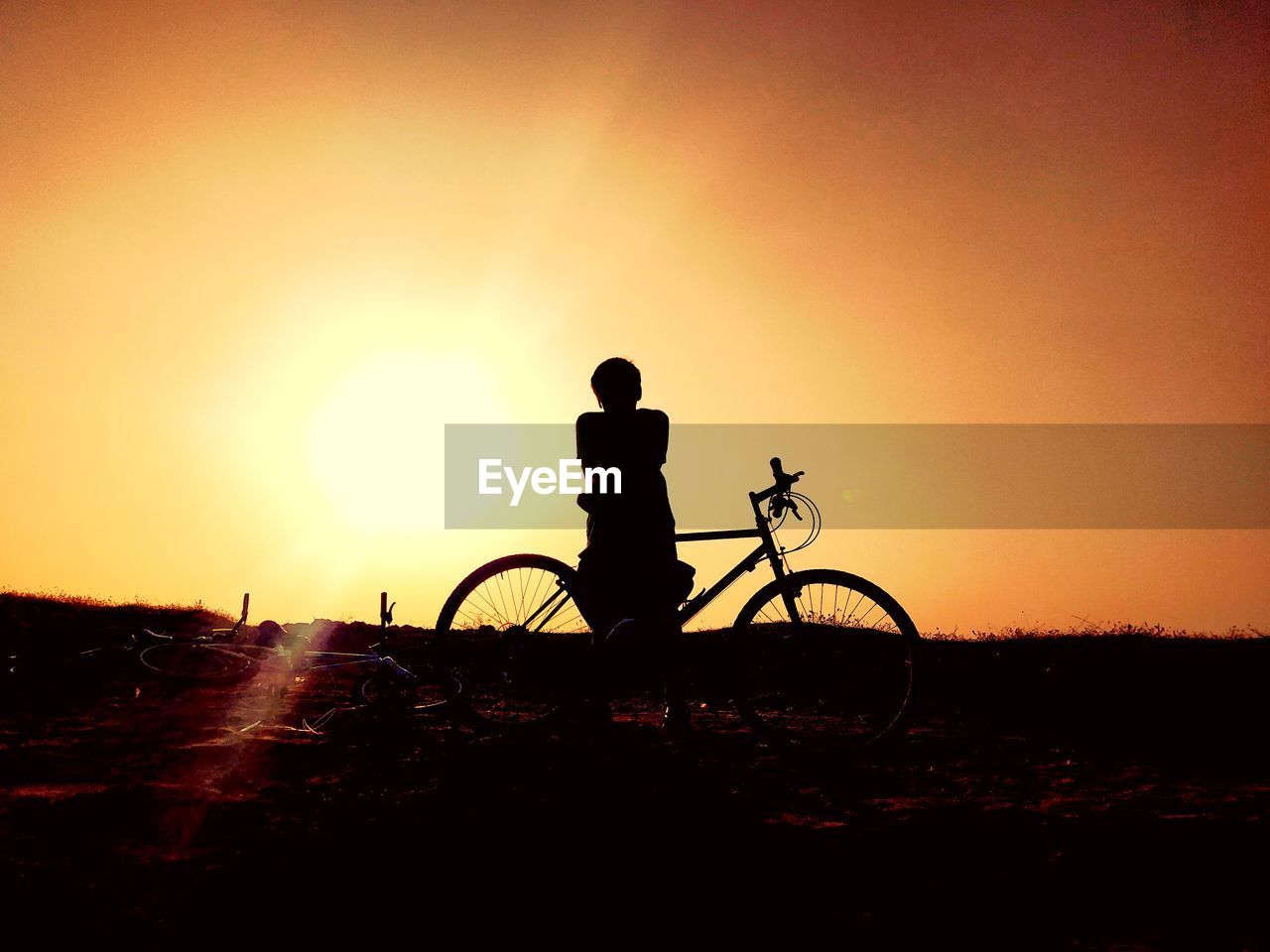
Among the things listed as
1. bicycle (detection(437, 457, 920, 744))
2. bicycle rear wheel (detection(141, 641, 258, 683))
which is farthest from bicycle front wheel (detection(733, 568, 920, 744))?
bicycle rear wheel (detection(141, 641, 258, 683))

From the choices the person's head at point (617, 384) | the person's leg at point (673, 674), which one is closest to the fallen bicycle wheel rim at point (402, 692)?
the person's leg at point (673, 674)

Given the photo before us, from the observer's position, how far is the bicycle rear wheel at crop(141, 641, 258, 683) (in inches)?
265

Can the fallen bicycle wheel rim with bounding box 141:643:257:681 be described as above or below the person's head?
below

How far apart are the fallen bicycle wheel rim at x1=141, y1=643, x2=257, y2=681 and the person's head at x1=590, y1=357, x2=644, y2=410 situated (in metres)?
3.88

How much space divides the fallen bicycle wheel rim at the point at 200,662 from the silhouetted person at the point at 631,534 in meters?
3.37

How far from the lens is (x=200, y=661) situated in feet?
22.5

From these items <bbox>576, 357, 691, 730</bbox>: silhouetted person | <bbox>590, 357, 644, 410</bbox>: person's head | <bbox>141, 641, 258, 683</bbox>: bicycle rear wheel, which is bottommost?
<bbox>141, 641, 258, 683</bbox>: bicycle rear wheel

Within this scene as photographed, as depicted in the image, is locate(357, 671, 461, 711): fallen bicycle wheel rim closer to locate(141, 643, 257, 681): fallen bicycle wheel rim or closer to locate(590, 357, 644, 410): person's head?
locate(141, 643, 257, 681): fallen bicycle wheel rim

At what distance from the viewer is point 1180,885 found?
3004 mm

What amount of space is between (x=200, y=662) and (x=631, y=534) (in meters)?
4.19

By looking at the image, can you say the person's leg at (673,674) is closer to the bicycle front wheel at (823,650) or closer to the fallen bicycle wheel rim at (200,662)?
the bicycle front wheel at (823,650)

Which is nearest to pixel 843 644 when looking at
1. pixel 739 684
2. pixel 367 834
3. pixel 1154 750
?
pixel 739 684

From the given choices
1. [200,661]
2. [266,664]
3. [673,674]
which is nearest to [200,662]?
[200,661]

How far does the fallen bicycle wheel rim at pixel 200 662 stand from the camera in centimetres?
675
